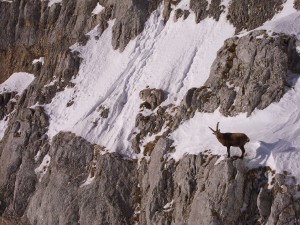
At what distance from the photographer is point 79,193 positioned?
32438mm

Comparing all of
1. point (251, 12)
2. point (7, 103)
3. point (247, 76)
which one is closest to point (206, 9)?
point (251, 12)

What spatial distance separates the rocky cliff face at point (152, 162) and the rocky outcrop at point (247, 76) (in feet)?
0.22

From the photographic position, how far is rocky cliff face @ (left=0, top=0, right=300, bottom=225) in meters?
23.3

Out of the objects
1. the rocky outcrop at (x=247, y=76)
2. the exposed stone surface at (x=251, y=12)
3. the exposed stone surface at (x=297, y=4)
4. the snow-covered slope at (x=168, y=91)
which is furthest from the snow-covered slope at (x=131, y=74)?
the exposed stone surface at (x=297, y=4)

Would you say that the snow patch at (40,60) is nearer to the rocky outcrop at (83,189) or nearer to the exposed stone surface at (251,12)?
the rocky outcrop at (83,189)

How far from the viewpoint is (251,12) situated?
3647 centimetres

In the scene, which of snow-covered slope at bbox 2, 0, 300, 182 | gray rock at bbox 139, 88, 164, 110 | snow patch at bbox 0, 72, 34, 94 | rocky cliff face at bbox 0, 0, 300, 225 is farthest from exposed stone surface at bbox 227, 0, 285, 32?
snow patch at bbox 0, 72, 34, 94

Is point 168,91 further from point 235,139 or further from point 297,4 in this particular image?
point 235,139

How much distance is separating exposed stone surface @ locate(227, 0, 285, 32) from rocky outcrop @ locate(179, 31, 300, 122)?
4.67 m

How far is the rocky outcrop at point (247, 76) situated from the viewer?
28453 millimetres

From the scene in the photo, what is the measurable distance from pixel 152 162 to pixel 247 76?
849 centimetres

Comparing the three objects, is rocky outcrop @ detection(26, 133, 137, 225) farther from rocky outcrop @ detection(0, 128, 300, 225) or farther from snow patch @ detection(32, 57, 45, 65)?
snow patch @ detection(32, 57, 45, 65)

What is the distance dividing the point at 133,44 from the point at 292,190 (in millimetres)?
24493

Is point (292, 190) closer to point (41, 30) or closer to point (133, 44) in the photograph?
point (133, 44)
